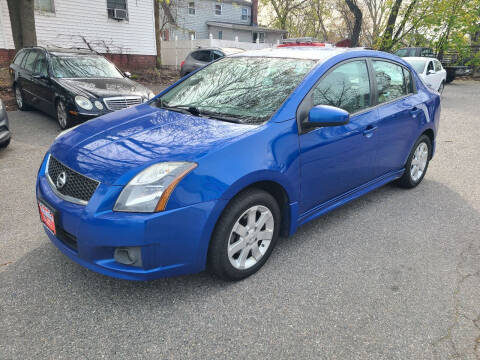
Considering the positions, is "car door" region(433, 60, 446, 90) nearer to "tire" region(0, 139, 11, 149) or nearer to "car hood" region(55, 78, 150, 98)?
"car hood" region(55, 78, 150, 98)

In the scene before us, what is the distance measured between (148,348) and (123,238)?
0.64m

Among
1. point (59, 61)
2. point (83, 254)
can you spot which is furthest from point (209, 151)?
point (59, 61)

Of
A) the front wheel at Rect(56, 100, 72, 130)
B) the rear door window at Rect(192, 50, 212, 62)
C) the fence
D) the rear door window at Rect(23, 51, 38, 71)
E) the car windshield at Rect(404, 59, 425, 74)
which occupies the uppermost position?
the fence

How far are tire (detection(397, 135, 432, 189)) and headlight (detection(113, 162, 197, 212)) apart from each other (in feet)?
10.5

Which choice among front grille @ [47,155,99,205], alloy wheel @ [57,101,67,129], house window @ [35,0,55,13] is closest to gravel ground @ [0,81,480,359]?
front grille @ [47,155,99,205]

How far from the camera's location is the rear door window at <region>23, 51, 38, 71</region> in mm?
8205

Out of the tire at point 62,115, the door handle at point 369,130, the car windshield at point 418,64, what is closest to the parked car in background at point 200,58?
the car windshield at point 418,64

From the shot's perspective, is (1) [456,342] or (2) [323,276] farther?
(2) [323,276]

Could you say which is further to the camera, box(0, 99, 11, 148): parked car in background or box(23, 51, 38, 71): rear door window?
box(23, 51, 38, 71): rear door window

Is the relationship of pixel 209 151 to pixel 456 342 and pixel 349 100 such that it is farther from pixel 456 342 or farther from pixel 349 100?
pixel 456 342

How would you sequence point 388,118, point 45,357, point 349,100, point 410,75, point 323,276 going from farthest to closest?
point 410,75 < point 388,118 < point 349,100 < point 323,276 < point 45,357

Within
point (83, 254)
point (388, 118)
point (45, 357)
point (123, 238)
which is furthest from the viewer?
point (388, 118)

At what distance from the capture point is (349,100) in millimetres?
3422

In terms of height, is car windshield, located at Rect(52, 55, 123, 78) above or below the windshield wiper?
above
